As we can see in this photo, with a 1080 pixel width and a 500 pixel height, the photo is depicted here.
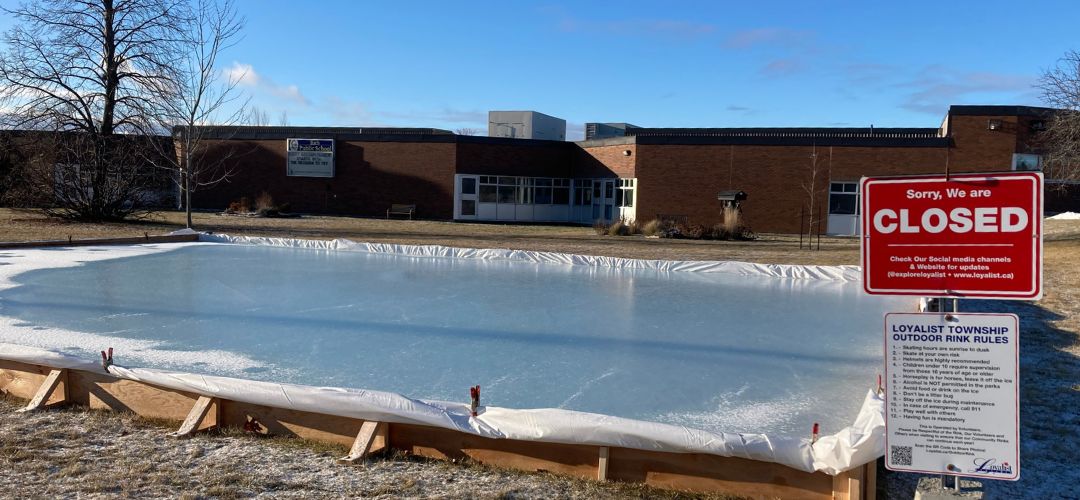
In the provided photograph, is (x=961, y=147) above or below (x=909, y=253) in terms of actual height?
above

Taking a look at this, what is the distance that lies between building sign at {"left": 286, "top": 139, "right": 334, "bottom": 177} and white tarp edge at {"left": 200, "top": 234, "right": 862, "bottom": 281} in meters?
17.1

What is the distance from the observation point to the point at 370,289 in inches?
462

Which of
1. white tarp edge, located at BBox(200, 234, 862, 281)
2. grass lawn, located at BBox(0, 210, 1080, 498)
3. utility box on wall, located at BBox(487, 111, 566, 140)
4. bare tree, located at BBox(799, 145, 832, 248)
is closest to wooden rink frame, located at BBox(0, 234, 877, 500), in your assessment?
grass lawn, located at BBox(0, 210, 1080, 498)

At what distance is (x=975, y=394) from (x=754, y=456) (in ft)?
4.17

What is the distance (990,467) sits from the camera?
3383 mm

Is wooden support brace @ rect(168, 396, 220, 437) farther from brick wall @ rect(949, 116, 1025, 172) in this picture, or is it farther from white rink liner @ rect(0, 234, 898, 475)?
brick wall @ rect(949, 116, 1025, 172)

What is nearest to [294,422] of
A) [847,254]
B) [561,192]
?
[847,254]

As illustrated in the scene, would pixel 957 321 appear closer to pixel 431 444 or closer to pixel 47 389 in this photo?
pixel 431 444

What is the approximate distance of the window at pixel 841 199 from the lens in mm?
30156

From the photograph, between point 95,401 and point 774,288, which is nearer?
point 95,401

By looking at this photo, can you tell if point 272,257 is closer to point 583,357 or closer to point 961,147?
point 583,357

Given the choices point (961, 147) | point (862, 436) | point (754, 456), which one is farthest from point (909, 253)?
point (961, 147)

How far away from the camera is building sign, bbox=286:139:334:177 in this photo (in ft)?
120

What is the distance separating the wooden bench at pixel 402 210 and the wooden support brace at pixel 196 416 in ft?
98.1
